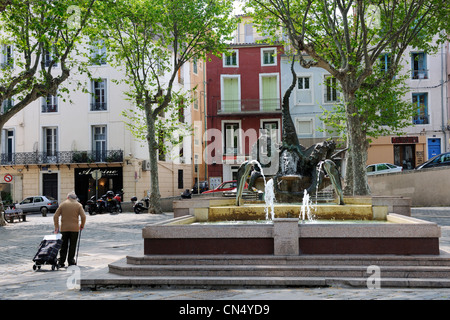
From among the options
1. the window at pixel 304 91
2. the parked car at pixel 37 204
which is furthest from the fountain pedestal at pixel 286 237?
the window at pixel 304 91

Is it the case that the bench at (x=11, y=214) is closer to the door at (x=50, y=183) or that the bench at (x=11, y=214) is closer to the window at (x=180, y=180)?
the door at (x=50, y=183)

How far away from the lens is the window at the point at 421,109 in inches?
1363

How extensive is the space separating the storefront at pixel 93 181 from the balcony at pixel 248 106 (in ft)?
31.3

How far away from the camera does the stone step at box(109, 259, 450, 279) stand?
688 centimetres

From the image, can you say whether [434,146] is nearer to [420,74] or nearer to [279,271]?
[420,74]

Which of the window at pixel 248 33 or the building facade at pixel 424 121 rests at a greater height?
the window at pixel 248 33

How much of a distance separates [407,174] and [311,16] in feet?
29.7

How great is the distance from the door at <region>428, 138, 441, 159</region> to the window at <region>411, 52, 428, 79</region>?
4.29 m

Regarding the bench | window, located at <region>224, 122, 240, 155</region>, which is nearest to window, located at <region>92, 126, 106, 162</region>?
window, located at <region>224, 122, 240, 155</region>

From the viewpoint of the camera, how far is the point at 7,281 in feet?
27.5

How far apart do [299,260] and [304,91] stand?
3260cm

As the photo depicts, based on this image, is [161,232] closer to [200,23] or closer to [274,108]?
[200,23]

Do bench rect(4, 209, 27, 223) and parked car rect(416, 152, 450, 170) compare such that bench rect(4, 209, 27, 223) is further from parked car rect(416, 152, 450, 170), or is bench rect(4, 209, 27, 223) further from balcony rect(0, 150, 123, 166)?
parked car rect(416, 152, 450, 170)

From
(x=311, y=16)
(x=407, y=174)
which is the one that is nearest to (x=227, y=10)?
(x=311, y=16)
